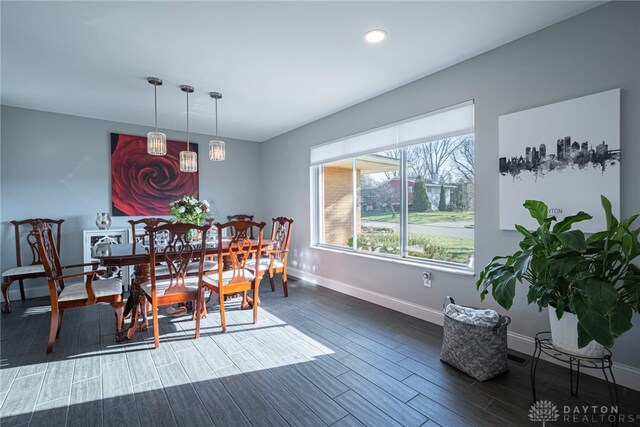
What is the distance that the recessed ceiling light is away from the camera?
2.29 m

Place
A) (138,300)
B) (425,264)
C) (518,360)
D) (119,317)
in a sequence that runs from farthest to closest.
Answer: (425,264)
(138,300)
(119,317)
(518,360)

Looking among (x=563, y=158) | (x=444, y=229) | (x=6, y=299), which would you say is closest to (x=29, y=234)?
(x=6, y=299)

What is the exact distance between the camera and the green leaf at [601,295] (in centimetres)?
140

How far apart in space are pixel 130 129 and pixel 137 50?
2582 millimetres

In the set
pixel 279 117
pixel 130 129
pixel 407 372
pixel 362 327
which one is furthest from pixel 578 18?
pixel 130 129

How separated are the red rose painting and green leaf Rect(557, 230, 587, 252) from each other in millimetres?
5104

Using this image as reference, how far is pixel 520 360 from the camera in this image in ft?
7.49

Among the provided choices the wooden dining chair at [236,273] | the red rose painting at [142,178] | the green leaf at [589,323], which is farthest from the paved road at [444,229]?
the red rose painting at [142,178]

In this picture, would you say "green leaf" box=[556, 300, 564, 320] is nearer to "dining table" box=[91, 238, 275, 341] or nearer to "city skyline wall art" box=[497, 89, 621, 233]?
"city skyline wall art" box=[497, 89, 621, 233]

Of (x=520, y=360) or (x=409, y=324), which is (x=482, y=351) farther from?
(x=409, y=324)

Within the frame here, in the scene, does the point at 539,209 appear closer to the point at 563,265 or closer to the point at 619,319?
the point at 563,265

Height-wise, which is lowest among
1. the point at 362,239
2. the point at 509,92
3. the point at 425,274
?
the point at 425,274

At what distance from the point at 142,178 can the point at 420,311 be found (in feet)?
14.9

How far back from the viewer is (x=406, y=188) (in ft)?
11.3
